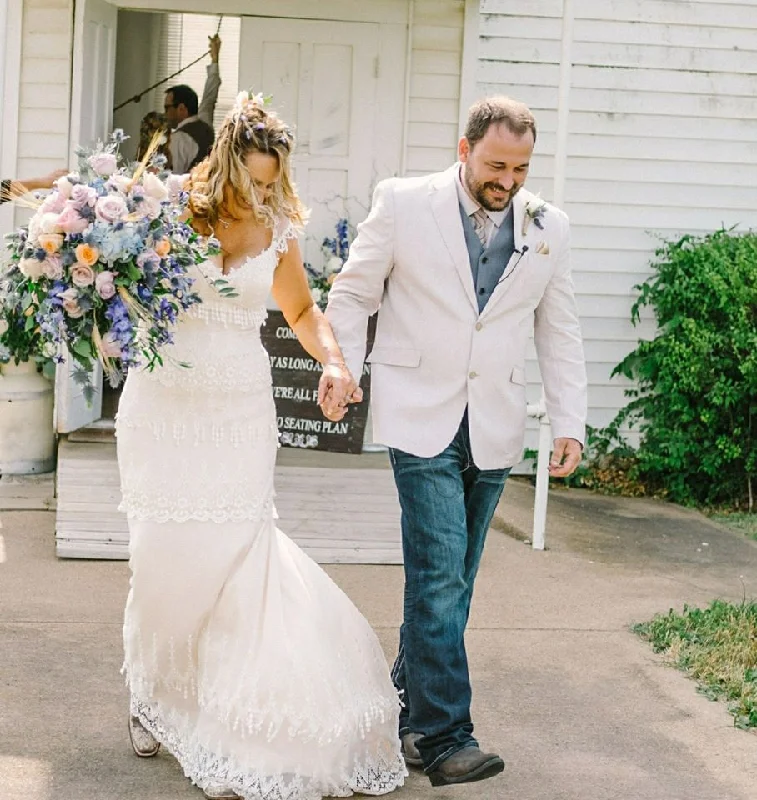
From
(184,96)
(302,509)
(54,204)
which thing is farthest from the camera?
(184,96)

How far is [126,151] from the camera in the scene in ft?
46.1

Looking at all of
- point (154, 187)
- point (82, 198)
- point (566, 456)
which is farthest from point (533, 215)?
point (82, 198)

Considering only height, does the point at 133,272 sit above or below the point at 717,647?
above

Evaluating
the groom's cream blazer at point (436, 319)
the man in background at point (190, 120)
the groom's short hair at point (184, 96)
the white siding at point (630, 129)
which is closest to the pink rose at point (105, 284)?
the groom's cream blazer at point (436, 319)

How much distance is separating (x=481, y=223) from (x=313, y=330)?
2.02ft

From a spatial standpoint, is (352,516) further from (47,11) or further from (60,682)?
(47,11)

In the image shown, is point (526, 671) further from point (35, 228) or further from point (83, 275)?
point (35, 228)

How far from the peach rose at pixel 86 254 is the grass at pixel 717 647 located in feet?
9.10

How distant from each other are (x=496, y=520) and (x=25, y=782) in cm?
439

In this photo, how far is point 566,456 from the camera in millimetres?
4418

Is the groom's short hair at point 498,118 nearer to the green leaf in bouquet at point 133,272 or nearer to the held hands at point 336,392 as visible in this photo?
the held hands at point 336,392

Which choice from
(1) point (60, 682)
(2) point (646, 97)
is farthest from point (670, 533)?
(1) point (60, 682)

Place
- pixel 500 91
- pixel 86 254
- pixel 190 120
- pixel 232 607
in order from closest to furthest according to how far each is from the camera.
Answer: pixel 86 254 < pixel 232 607 < pixel 500 91 < pixel 190 120

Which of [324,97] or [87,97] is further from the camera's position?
[324,97]
